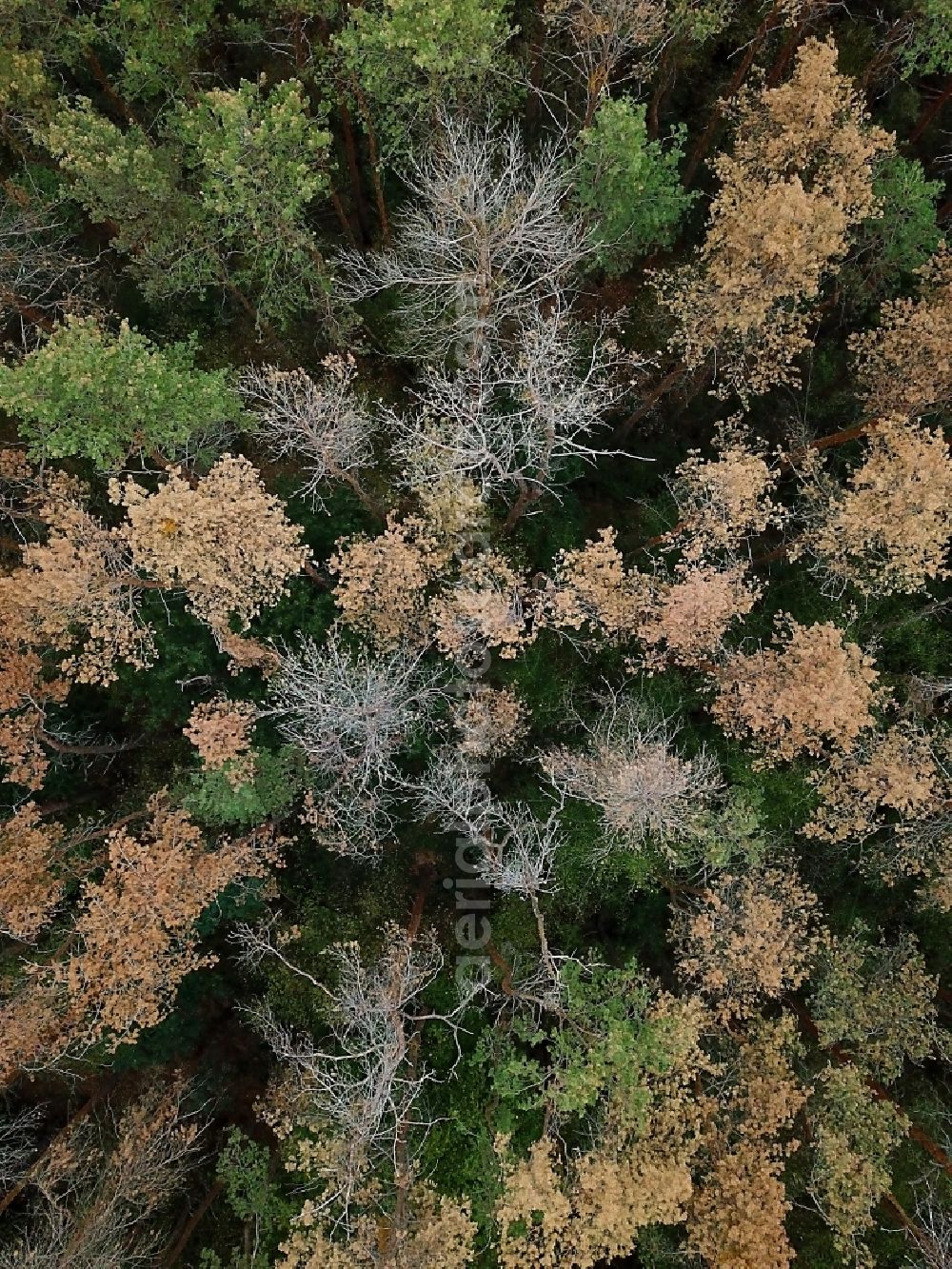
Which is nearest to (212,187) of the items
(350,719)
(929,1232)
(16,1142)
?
(350,719)

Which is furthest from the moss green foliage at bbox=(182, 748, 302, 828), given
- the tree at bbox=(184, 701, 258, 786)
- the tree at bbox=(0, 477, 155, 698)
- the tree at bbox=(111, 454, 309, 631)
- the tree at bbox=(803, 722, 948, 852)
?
the tree at bbox=(803, 722, 948, 852)

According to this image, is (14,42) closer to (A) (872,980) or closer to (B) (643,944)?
(B) (643,944)

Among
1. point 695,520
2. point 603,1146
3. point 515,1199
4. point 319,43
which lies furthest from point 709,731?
point 319,43

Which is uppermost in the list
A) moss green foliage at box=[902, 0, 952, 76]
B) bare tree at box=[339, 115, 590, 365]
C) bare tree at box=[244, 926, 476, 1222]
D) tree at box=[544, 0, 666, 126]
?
moss green foliage at box=[902, 0, 952, 76]

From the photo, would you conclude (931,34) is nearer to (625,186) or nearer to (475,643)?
(625,186)

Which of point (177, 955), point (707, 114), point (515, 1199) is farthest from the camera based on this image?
point (707, 114)

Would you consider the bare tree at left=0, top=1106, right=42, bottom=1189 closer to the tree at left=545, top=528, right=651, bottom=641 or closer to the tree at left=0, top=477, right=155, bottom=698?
the tree at left=0, top=477, right=155, bottom=698
